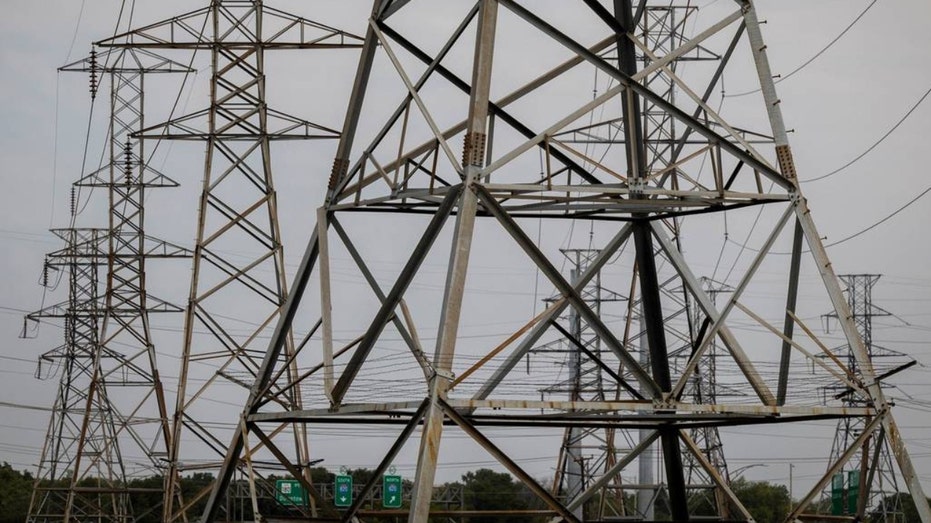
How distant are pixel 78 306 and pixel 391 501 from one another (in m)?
18.2

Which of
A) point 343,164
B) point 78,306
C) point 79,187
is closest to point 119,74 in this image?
point 79,187

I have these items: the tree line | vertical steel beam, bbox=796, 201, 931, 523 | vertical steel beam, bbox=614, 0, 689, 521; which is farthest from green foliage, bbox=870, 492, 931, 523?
vertical steel beam, bbox=796, 201, 931, 523

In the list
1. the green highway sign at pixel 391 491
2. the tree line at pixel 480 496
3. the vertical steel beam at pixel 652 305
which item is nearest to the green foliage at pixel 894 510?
the tree line at pixel 480 496

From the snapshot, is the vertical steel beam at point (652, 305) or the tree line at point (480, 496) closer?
the vertical steel beam at point (652, 305)

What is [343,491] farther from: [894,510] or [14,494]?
[14,494]

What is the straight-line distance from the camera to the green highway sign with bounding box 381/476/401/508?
76625mm

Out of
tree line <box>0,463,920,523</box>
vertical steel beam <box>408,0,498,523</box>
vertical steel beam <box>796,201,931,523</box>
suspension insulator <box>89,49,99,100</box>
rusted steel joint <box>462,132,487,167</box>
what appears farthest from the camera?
tree line <box>0,463,920,523</box>

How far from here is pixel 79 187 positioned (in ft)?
235

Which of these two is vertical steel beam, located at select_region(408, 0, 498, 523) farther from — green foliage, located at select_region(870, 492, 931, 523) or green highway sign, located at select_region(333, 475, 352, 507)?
green foliage, located at select_region(870, 492, 931, 523)

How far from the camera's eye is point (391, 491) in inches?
3059

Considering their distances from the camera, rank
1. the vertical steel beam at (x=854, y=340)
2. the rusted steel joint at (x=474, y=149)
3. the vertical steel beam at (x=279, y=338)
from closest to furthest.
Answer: the rusted steel joint at (x=474, y=149) → the vertical steel beam at (x=854, y=340) → the vertical steel beam at (x=279, y=338)

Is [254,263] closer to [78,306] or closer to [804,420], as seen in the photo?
[804,420]

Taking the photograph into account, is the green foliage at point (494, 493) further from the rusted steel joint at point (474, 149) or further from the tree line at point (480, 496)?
the rusted steel joint at point (474, 149)

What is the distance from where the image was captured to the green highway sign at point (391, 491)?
76.6 m
